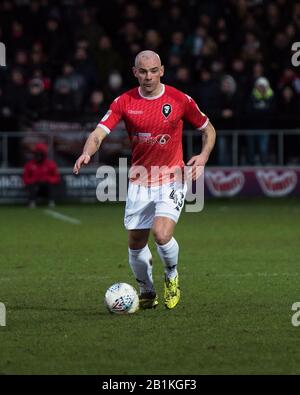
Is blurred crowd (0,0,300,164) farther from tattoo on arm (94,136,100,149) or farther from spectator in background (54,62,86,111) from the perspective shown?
tattoo on arm (94,136,100,149)

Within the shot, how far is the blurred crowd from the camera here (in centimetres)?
2328

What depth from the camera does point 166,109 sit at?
10.0 meters

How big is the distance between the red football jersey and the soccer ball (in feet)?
3.69

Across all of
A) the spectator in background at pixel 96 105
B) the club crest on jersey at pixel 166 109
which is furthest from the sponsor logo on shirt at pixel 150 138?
the spectator in background at pixel 96 105

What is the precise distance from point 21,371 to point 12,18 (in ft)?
60.8

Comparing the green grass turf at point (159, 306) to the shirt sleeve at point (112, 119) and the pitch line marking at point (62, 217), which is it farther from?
the shirt sleeve at point (112, 119)

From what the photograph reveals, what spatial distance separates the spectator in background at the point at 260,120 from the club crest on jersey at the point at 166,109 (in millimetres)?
13470

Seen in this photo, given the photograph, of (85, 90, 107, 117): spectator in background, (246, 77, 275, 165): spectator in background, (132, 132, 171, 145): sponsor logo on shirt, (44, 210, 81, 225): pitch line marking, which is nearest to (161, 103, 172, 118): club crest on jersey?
(132, 132, 171, 145): sponsor logo on shirt

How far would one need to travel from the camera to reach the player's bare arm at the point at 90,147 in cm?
927

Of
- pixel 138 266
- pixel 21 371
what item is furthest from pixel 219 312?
pixel 21 371

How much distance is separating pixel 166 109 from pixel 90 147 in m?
0.84

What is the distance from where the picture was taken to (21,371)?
24.0 feet

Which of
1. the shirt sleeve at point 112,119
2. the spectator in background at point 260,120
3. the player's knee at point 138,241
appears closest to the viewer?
the shirt sleeve at point 112,119
